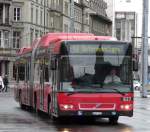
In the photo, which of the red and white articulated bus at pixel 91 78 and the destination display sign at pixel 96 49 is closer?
the red and white articulated bus at pixel 91 78

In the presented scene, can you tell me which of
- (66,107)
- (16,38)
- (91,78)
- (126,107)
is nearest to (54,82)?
(66,107)

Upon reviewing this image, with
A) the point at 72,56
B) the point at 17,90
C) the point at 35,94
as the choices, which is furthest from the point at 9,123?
the point at 17,90

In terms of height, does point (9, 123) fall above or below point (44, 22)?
below

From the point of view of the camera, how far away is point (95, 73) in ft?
Answer: 63.3

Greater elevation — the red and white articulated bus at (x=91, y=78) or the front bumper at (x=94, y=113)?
the red and white articulated bus at (x=91, y=78)

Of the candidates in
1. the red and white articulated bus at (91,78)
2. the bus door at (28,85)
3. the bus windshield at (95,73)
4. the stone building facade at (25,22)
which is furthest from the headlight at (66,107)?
the stone building facade at (25,22)

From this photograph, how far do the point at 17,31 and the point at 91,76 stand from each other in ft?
246

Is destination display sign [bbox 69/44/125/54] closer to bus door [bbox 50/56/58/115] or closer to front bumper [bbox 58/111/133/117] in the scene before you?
bus door [bbox 50/56/58/115]

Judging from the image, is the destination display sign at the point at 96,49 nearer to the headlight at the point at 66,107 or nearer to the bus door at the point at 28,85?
the headlight at the point at 66,107

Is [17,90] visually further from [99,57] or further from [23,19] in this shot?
[23,19]

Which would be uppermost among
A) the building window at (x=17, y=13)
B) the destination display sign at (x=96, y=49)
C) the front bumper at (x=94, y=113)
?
the building window at (x=17, y=13)

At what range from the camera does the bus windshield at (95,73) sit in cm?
1914

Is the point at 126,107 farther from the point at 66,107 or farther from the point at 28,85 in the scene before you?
the point at 28,85

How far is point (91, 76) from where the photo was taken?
19.2 m
